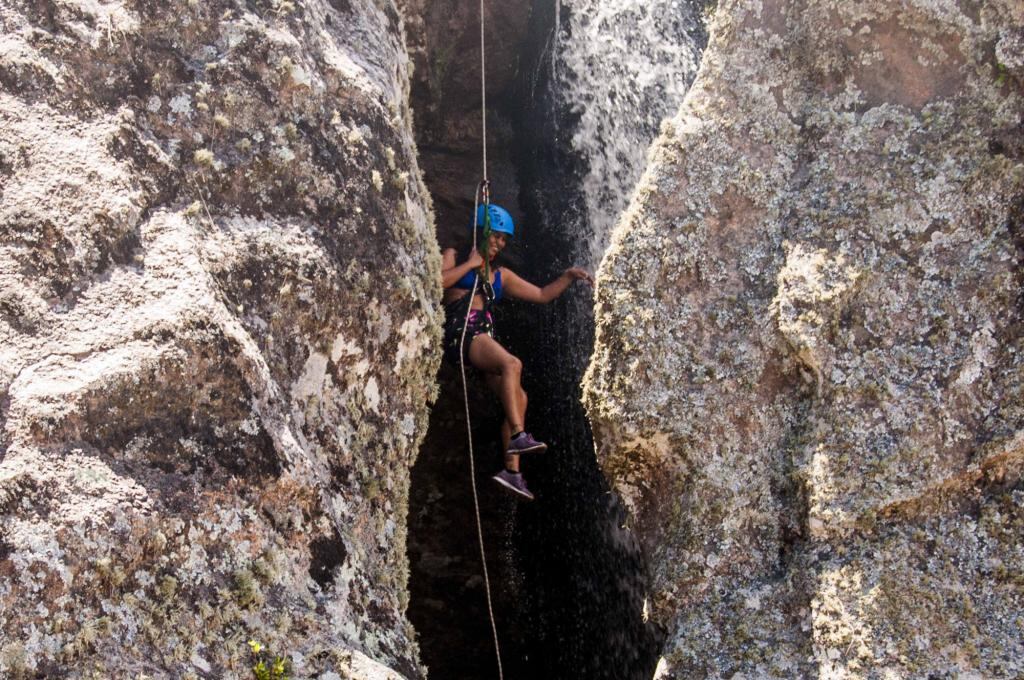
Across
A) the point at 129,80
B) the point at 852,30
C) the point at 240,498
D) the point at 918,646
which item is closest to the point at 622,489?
the point at 918,646

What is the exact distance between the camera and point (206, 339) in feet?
14.6

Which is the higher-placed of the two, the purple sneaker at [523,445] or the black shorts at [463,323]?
the black shorts at [463,323]

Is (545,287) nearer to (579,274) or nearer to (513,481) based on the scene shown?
(579,274)

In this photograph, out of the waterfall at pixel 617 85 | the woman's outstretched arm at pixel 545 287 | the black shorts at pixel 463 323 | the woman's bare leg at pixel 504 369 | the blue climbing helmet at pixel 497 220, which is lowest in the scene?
the woman's bare leg at pixel 504 369

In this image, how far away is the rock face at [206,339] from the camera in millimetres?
3934

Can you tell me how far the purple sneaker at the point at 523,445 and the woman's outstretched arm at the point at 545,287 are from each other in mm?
1159

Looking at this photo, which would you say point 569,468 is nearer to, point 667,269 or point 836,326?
point 667,269

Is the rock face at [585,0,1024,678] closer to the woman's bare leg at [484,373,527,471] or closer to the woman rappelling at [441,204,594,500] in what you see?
the woman's bare leg at [484,373,527,471]

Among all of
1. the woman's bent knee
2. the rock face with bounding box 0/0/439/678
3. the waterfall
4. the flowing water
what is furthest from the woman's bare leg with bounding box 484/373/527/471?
the rock face with bounding box 0/0/439/678

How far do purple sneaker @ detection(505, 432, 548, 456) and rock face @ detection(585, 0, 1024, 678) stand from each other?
4.51 ft

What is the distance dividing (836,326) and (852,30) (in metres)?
1.69

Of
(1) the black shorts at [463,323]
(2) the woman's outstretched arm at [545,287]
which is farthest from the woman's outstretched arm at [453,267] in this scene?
(2) the woman's outstretched arm at [545,287]

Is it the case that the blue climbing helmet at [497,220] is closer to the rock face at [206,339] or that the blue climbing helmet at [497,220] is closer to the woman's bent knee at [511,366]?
the woman's bent knee at [511,366]

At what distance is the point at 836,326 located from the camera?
15.8ft
